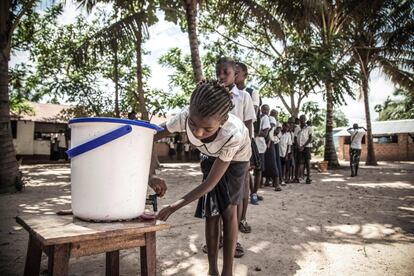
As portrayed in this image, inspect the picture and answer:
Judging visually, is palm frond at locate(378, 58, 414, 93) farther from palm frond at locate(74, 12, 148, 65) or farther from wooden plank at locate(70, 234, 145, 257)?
wooden plank at locate(70, 234, 145, 257)

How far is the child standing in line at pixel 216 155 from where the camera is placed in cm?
164

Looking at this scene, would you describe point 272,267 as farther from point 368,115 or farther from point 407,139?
point 407,139

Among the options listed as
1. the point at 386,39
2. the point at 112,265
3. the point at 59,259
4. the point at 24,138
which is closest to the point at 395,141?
the point at 386,39

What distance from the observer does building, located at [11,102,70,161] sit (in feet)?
55.8

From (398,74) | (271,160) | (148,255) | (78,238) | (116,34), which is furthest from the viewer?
(398,74)

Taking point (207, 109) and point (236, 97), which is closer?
point (207, 109)

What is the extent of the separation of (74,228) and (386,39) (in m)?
14.9

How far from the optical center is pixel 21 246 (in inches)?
104

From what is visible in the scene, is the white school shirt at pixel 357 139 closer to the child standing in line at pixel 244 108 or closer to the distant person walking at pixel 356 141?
the distant person walking at pixel 356 141

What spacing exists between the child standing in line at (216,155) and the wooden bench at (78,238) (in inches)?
6.8

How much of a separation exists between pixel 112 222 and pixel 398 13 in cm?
1475

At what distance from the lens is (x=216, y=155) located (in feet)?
6.68

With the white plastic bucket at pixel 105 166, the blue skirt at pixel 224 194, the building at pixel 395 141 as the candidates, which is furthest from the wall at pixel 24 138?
the building at pixel 395 141

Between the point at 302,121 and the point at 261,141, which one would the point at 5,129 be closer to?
the point at 261,141
